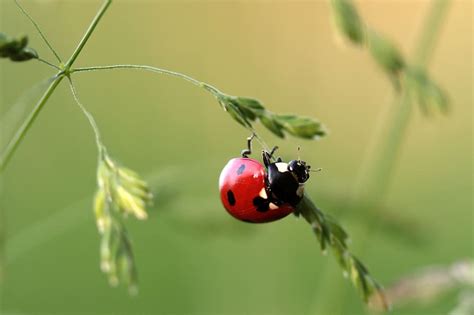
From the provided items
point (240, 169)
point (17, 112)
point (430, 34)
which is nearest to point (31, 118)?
point (17, 112)

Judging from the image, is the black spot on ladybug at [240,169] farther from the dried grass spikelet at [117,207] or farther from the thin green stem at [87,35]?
the thin green stem at [87,35]

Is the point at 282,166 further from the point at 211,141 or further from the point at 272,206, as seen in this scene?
the point at 211,141

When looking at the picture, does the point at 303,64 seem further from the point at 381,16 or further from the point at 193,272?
the point at 193,272

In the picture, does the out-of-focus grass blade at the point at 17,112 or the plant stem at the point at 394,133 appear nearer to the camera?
the out-of-focus grass blade at the point at 17,112

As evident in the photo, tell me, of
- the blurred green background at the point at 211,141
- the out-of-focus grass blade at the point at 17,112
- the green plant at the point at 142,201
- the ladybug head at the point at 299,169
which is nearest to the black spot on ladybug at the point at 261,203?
the ladybug head at the point at 299,169

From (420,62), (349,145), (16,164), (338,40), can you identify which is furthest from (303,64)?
(338,40)

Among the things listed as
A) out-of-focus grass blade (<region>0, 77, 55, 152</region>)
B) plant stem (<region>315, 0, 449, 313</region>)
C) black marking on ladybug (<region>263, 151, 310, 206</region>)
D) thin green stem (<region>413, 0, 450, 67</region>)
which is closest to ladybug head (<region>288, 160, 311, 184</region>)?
black marking on ladybug (<region>263, 151, 310, 206</region>)
